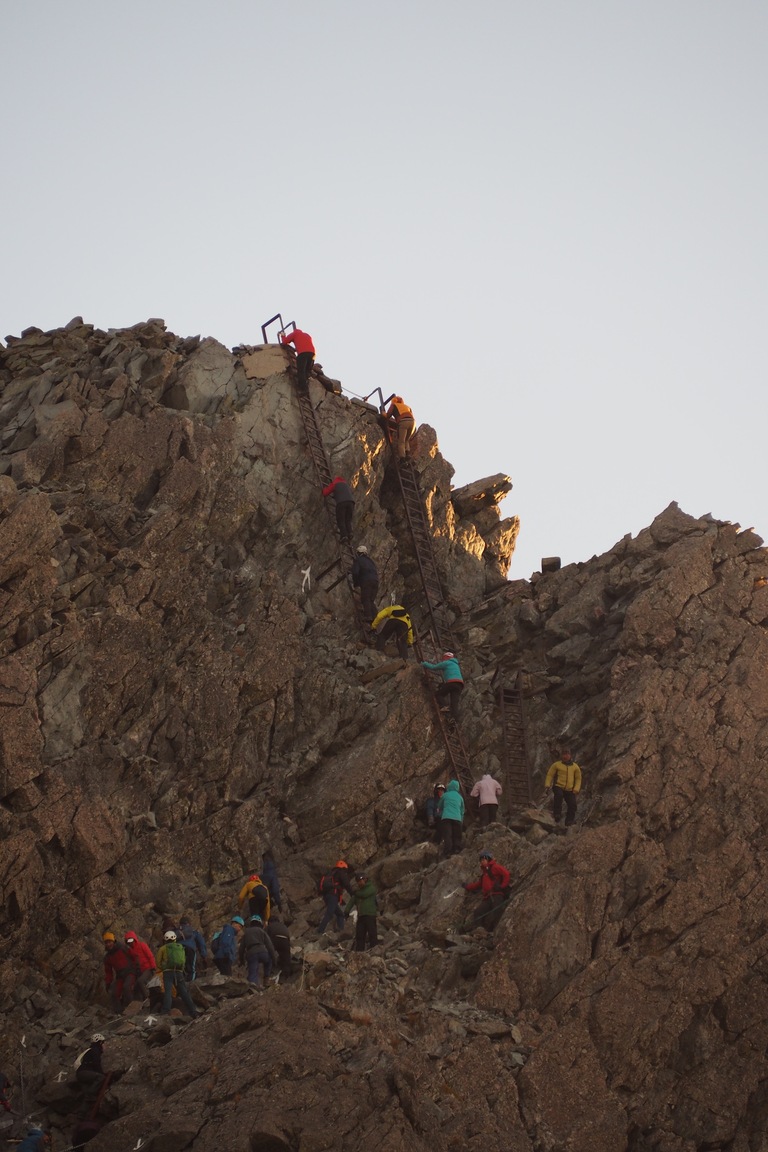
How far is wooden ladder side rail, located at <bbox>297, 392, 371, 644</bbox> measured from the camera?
109ft

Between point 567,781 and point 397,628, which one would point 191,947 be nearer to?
Result: point 567,781

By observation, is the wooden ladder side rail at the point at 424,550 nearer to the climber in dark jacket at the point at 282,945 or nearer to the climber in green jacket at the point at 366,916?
the climber in green jacket at the point at 366,916

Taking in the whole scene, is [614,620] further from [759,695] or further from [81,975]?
[81,975]

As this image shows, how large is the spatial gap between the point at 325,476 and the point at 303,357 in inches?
137

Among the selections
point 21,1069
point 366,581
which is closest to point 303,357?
point 366,581

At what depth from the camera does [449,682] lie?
99.6 feet

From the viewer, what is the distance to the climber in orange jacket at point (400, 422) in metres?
36.8

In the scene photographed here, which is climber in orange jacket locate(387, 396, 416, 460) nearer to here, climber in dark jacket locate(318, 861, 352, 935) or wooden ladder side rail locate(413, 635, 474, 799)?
wooden ladder side rail locate(413, 635, 474, 799)

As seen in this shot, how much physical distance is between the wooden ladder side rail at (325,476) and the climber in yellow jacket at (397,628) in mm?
511

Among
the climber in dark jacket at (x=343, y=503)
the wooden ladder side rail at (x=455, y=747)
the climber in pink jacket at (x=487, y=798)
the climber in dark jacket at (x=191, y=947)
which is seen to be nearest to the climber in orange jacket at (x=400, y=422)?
the climber in dark jacket at (x=343, y=503)

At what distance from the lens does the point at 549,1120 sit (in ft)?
72.5

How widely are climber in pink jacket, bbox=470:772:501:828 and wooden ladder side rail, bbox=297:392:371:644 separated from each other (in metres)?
5.50

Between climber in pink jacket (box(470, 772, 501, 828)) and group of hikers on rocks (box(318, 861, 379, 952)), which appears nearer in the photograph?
group of hikers on rocks (box(318, 861, 379, 952))

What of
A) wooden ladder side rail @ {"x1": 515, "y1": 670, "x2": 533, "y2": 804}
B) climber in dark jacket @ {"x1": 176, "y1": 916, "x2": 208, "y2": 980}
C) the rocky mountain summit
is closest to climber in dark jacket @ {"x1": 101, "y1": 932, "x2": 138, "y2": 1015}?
the rocky mountain summit
